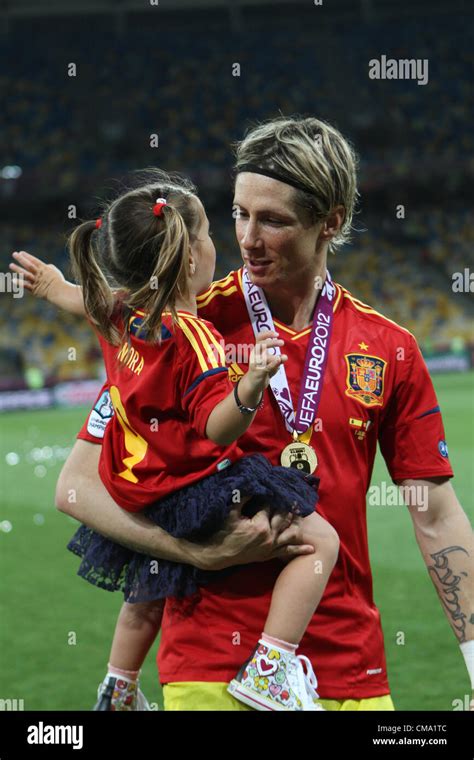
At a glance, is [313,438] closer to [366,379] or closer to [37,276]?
[366,379]

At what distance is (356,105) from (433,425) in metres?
33.6

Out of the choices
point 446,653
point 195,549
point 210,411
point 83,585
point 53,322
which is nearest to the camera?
point 210,411

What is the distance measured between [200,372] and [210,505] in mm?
360

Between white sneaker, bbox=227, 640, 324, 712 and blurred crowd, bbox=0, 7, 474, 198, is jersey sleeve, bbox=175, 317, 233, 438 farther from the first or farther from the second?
blurred crowd, bbox=0, 7, 474, 198

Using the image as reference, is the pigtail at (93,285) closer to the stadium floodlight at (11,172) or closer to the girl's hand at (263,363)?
the girl's hand at (263,363)

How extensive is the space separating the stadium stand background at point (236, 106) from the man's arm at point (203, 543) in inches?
1190

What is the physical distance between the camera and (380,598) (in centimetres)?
806

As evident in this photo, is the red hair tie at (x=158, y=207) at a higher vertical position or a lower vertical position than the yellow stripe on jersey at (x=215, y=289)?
higher

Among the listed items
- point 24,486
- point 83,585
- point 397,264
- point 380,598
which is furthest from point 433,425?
point 397,264

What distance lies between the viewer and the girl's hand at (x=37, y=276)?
3570 mm

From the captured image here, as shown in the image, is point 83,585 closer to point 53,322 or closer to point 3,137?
point 53,322

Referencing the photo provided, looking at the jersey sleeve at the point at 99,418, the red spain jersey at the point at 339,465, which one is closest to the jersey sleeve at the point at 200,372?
the red spain jersey at the point at 339,465

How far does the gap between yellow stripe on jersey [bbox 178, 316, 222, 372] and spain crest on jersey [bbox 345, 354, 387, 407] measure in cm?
47

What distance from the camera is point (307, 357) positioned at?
3107mm
